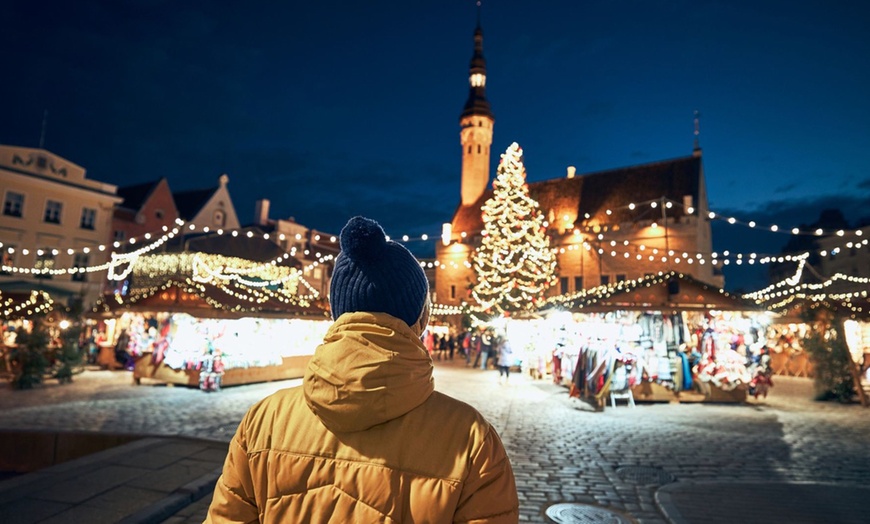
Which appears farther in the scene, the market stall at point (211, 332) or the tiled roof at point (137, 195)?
the tiled roof at point (137, 195)

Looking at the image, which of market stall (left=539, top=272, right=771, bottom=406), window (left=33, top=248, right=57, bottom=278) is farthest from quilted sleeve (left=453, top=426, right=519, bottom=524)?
window (left=33, top=248, right=57, bottom=278)

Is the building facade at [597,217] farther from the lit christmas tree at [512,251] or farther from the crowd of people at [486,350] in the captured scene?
the crowd of people at [486,350]

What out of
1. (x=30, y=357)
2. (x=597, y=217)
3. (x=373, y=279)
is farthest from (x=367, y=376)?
(x=597, y=217)

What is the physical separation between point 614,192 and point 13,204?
40491 millimetres

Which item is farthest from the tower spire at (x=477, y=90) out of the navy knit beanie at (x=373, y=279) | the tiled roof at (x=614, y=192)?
the navy knit beanie at (x=373, y=279)

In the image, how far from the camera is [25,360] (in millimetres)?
14000

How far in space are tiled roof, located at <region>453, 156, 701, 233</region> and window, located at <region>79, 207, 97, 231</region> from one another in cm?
2734

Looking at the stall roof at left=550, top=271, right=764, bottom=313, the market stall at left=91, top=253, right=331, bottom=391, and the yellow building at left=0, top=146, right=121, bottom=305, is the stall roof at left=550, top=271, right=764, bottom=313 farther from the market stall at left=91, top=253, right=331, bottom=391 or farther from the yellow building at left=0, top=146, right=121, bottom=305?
the yellow building at left=0, top=146, right=121, bottom=305

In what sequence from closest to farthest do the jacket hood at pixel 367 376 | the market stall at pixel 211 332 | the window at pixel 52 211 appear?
the jacket hood at pixel 367 376
the market stall at pixel 211 332
the window at pixel 52 211

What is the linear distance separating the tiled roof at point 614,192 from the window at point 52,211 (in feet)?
95.5

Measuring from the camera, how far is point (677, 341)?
1381 centimetres

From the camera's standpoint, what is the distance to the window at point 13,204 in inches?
1115

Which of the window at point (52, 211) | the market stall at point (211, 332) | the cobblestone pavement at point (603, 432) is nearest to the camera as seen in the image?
the cobblestone pavement at point (603, 432)

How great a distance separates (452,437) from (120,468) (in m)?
6.09
